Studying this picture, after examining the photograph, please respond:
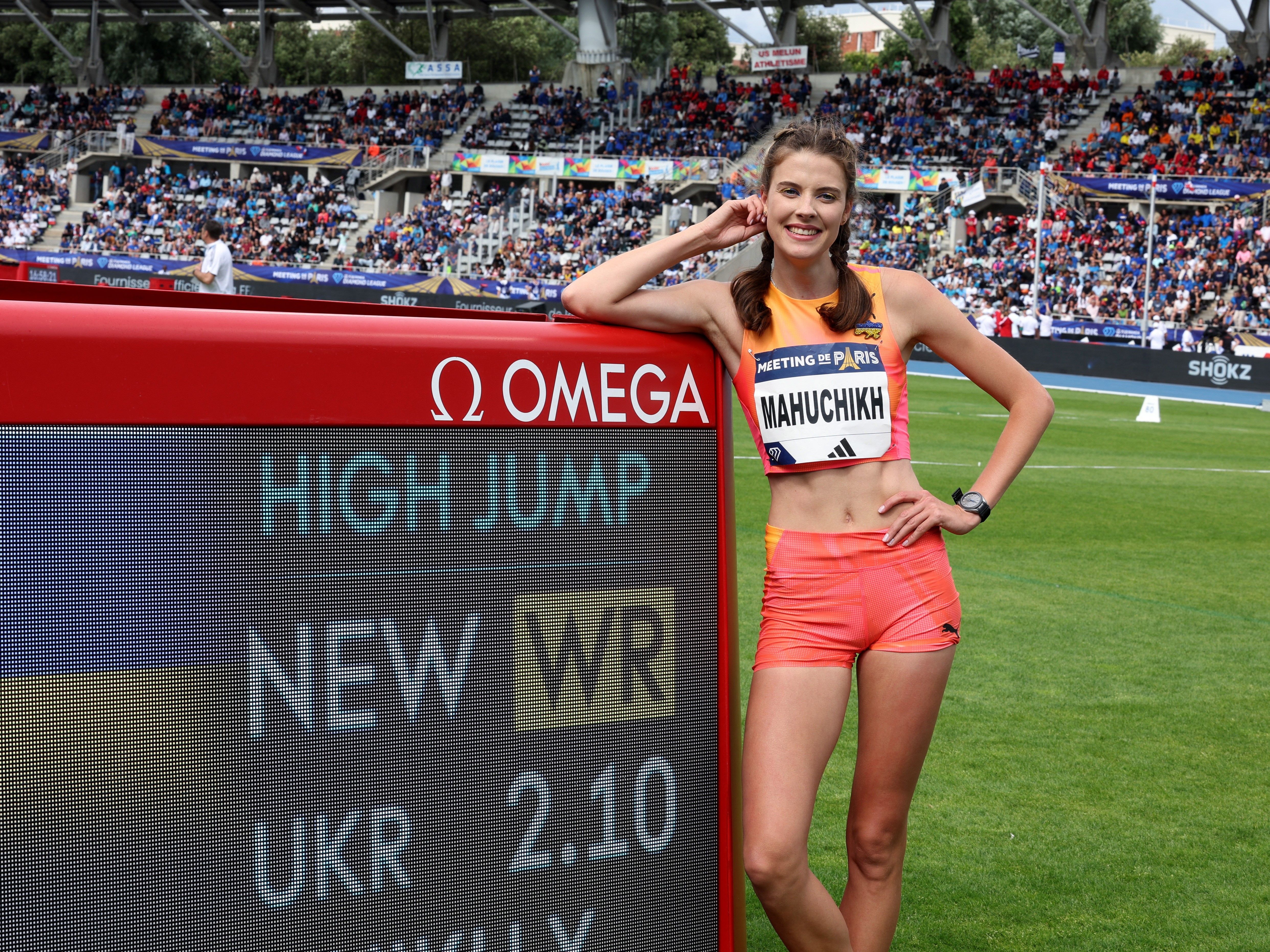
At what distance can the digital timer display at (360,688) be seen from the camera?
5.94ft

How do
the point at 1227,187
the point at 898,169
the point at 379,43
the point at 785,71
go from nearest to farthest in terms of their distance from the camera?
the point at 1227,187
the point at 898,169
the point at 785,71
the point at 379,43

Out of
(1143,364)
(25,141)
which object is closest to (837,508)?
(1143,364)

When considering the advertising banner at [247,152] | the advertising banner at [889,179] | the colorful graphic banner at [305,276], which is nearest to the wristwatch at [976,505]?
the colorful graphic banner at [305,276]

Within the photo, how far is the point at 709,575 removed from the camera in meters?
2.38

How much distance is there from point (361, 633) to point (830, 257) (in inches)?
54.7

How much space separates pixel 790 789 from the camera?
259 centimetres

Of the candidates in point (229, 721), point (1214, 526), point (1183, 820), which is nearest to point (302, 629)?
point (229, 721)

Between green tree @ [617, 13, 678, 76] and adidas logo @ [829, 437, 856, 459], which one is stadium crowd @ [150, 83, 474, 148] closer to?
green tree @ [617, 13, 678, 76]

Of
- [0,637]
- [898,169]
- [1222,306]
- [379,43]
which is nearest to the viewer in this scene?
[0,637]

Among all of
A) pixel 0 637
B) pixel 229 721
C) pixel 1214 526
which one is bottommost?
pixel 1214 526

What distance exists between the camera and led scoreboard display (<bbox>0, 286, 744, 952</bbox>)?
5.93 feet

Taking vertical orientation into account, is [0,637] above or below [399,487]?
below

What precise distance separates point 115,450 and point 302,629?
375 mm

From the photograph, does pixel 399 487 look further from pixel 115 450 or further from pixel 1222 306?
pixel 1222 306
